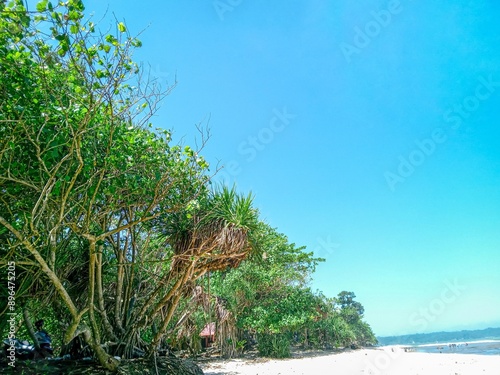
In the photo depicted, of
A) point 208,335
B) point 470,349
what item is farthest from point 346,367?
point 470,349

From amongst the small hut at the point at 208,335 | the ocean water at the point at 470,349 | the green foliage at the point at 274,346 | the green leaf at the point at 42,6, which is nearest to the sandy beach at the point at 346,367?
the green foliage at the point at 274,346

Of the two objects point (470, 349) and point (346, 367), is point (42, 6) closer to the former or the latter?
point (346, 367)

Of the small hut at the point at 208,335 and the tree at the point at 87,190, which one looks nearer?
the tree at the point at 87,190

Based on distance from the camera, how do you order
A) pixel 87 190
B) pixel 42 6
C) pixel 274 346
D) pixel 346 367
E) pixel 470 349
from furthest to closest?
pixel 470 349, pixel 274 346, pixel 346 367, pixel 87 190, pixel 42 6

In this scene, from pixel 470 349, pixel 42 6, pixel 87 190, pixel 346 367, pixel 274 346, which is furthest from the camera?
pixel 470 349

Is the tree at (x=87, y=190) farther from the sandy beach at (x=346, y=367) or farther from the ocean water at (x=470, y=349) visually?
the ocean water at (x=470, y=349)

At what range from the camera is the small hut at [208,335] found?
23916mm

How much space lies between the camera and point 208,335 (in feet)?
83.7

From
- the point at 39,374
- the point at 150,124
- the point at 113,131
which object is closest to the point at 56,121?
the point at 113,131

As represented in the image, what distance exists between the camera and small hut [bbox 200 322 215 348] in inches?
942

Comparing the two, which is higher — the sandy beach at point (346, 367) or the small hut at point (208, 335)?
the small hut at point (208, 335)

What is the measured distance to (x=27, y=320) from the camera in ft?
24.9

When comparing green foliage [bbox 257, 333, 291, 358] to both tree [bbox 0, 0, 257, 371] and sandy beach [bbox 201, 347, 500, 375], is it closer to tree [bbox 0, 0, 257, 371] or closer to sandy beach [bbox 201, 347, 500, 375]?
sandy beach [bbox 201, 347, 500, 375]

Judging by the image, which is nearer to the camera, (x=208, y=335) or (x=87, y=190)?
(x=87, y=190)
